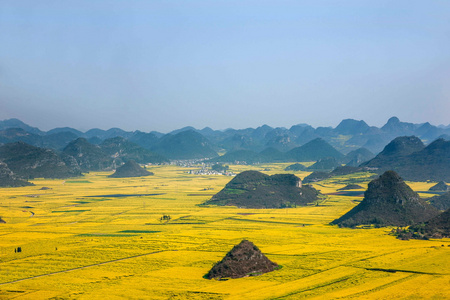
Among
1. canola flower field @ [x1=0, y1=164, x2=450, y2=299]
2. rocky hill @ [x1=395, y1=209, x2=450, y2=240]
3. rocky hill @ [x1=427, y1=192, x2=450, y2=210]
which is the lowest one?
canola flower field @ [x1=0, y1=164, x2=450, y2=299]

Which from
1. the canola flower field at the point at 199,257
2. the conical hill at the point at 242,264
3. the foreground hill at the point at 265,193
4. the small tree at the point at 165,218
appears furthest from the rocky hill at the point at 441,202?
the conical hill at the point at 242,264

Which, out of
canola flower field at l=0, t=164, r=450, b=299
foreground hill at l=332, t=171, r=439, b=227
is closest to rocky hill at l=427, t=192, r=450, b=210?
foreground hill at l=332, t=171, r=439, b=227

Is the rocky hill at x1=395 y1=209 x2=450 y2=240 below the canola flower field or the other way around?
the other way around

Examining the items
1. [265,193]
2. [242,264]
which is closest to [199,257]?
[242,264]

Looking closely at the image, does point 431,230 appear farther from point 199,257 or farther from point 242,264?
point 199,257

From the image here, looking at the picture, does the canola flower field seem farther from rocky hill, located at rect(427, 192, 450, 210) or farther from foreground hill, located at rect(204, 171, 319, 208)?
rocky hill, located at rect(427, 192, 450, 210)
